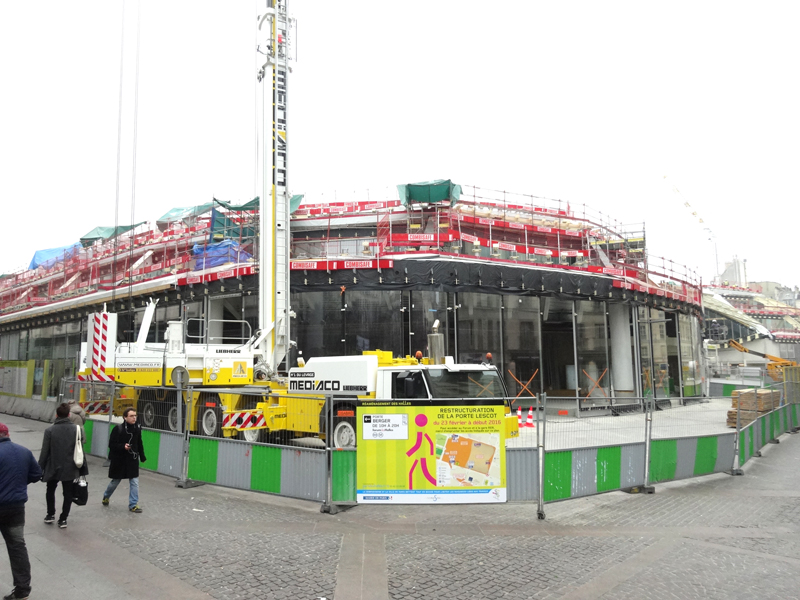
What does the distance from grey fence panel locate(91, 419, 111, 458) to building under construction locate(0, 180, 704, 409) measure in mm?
3304

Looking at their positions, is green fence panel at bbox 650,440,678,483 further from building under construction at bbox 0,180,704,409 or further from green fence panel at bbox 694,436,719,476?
building under construction at bbox 0,180,704,409

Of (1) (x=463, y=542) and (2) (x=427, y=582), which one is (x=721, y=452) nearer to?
(1) (x=463, y=542)

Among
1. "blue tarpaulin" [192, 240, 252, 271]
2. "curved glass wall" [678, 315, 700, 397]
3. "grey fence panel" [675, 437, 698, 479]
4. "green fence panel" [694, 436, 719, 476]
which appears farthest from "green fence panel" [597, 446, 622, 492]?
"curved glass wall" [678, 315, 700, 397]

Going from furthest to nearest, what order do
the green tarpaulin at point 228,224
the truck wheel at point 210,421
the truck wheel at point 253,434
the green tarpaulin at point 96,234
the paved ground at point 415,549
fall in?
1. the green tarpaulin at point 96,234
2. the green tarpaulin at point 228,224
3. the truck wheel at point 210,421
4. the truck wheel at point 253,434
5. the paved ground at point 415,549

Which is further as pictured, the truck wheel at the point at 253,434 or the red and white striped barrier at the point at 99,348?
the red and white striped barrier at the point at 99,348

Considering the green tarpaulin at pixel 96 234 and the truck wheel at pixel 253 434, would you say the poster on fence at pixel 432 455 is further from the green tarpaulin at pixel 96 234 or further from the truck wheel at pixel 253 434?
the green tarpaulin at pixel 96 234

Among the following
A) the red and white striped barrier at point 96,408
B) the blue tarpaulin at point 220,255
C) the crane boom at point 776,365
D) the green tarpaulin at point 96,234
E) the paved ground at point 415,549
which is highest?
the green tarpaulin at point 96,234

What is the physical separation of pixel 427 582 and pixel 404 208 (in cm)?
2372

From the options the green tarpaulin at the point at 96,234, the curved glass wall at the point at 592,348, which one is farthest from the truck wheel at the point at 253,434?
the green tarpaulin at the point at 96,234

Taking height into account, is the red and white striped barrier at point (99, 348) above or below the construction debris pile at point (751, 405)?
above

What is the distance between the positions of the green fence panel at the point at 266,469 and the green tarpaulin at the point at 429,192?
63.3ft

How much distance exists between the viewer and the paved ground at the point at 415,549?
18.2 ft

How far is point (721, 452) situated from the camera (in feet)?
36.8

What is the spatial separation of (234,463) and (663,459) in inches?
295
